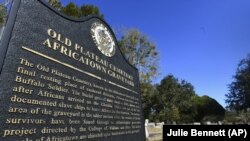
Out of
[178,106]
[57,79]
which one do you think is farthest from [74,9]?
[178,106]

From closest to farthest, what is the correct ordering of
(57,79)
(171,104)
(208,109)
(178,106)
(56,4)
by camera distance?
(57,79) < (56,4) < (171,104) < (178,106) < (208,109)

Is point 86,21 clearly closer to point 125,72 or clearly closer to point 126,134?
point 125,72

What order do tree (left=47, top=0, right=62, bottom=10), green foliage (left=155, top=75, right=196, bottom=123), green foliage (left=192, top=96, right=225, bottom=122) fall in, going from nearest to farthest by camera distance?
tree (left=47, top=0, right=62, bottom=10), green foliage (left=155, top=75, right=196, bottom=123), green foliage (left=192, top=96, right=225, bottom=122)

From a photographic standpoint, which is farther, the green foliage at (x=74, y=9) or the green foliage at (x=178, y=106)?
the green foliage at (x=178, y=106)

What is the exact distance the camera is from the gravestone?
3.21m

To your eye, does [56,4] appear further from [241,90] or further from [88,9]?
[241,90]

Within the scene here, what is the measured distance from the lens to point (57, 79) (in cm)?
396

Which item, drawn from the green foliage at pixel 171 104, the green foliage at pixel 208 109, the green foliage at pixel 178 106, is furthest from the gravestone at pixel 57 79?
the green foliage at pixel 208 109

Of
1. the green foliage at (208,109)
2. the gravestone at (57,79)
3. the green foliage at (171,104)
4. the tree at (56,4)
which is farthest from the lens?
the green foliage at (208,109)

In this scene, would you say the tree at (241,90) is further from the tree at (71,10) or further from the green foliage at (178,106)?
the tree at (71,10)

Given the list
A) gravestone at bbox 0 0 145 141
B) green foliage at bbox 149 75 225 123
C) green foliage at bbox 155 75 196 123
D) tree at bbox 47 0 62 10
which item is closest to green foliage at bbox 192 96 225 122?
green foliage at bbox 149 75 225 123

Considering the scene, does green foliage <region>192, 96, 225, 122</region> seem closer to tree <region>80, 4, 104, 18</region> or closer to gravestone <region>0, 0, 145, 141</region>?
tree <region>80, 4, 104, 18</region>

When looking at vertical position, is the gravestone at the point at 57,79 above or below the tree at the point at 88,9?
below

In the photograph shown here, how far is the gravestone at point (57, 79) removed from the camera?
10.5 ft
